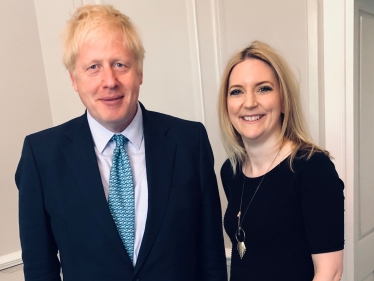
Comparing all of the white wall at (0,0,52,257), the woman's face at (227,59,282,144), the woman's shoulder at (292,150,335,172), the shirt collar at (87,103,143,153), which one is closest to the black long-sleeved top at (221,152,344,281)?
the woman's shoulder at (292,150,335,172)

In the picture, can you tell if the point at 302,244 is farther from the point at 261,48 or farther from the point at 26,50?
the point at 26,50

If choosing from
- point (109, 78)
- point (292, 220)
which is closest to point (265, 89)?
point (292, 220)

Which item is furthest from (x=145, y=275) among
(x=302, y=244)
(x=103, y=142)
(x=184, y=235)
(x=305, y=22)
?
(x=305, y=22)

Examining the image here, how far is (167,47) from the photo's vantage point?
2111 millimetres

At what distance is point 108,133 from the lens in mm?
1088

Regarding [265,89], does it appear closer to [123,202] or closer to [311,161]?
[311,161]

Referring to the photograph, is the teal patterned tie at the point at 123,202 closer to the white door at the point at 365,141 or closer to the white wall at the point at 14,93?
the white wall at the point at 14,93

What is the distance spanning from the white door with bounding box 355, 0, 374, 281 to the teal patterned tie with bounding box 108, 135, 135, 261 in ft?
4.71

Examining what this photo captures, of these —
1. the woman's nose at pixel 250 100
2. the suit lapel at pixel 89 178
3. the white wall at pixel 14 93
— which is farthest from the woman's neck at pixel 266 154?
the white wall at pixel 14 93

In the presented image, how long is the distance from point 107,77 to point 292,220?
2.44ft

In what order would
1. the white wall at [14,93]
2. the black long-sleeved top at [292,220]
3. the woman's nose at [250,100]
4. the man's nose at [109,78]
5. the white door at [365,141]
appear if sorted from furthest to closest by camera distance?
the white door at [365,141] < the white wall at [14,93] < the woman's nose at [250,100] < the black long-sleeved top at [292,220] < the man's nose at [109,78]

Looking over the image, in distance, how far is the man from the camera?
3.35ft

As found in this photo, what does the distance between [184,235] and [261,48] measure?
2.32 feet

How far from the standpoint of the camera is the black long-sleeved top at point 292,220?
1113 mm
